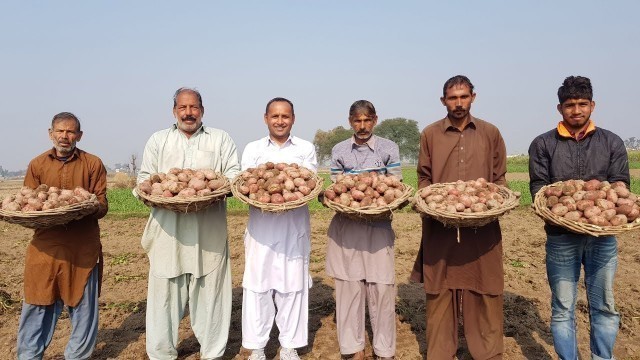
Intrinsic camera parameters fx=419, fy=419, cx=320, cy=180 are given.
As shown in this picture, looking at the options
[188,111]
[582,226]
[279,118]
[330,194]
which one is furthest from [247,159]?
[582,226]

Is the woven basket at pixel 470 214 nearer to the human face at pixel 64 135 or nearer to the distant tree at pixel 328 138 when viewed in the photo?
the human face at pixel 64 135

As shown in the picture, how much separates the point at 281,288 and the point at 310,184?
1008 mm

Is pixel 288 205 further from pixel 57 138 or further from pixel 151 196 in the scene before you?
pixel 57 138

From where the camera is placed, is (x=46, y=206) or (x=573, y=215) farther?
(x=46, y=206)

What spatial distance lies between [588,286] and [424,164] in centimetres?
165

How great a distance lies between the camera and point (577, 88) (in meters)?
3.27

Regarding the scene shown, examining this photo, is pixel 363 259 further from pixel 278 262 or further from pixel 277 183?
pixel 277 183

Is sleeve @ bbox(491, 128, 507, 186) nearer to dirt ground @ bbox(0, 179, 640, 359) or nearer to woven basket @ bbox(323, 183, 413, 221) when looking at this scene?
woven basket @ bbox(323, 183, 413, 221)

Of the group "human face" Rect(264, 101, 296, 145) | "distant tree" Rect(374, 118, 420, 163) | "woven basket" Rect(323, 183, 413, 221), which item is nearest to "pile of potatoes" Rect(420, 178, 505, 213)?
"woven basket" Rect(323, 183, 413, 221)

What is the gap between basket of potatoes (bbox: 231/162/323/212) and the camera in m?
3.28

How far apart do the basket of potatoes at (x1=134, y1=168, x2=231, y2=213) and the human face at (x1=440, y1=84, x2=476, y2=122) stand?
2000 millimetres

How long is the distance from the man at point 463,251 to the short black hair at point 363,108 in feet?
1.71

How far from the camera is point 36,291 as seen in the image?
352 centimetres

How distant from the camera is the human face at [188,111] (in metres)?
3.73
